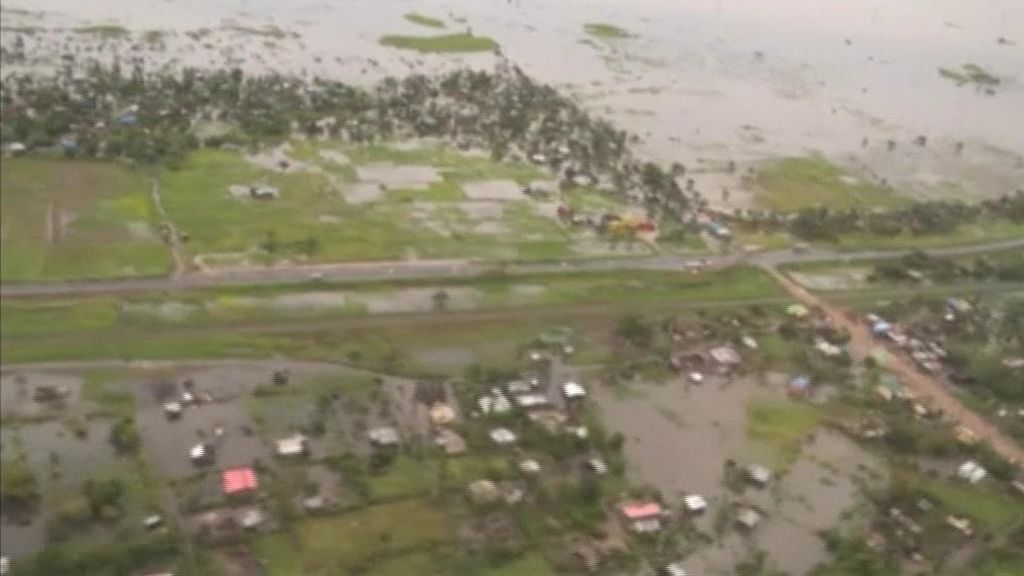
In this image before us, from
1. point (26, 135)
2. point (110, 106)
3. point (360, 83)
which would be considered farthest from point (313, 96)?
point (26, 135)

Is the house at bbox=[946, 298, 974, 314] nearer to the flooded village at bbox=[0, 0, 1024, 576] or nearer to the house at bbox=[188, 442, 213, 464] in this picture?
the flooded village at bbox=[0, 0, 1024, 576]

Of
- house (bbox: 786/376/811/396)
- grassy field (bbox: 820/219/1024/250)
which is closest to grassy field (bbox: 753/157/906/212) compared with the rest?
grassy field (bbox: 820/219/1024/250)

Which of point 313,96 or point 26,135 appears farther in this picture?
point 313,96

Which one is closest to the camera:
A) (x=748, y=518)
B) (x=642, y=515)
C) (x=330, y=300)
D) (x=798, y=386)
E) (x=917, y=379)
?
(x=642, y=515)

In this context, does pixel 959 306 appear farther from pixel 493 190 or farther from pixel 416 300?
pixel 416 300

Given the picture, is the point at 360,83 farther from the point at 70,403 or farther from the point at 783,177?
the point at 70,403

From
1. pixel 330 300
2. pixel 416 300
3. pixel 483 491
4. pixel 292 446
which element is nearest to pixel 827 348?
pixel 416 300
